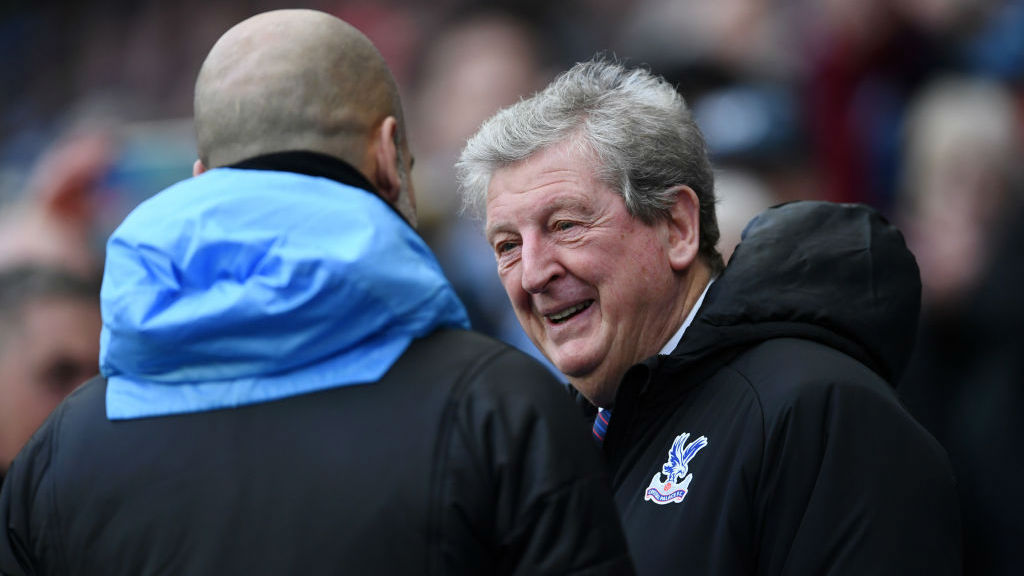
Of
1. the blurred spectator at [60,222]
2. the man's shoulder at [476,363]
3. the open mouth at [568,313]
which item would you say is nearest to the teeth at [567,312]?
the open mouth at [568,313]

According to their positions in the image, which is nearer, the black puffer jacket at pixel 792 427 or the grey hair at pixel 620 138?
the black puffer jacket at pixel 792 427

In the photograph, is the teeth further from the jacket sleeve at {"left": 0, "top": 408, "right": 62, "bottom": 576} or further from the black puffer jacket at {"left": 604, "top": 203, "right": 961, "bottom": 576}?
the jacket sleeve at {"left": 0, "top": 408, "right": 62, "bottom": 576}

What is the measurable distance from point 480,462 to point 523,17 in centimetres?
533

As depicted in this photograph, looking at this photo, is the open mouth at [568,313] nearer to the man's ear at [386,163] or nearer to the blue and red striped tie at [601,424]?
the blue and red striped tie at [601,424]

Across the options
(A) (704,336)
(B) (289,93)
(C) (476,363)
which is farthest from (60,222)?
(C) (476,363)

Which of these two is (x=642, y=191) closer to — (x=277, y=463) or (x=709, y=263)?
(x=709, y=263)

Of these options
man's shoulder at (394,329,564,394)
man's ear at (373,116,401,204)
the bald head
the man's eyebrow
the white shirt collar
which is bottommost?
the white shirt collar

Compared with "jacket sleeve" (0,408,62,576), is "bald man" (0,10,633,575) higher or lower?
higher

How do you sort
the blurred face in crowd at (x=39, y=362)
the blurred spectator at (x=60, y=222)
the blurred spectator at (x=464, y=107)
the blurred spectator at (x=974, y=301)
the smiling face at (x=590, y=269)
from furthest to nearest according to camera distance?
the blurred spectator at (x=464, y=107) → the blurred spectator at (x=974, y=301) → the blurred spectator at (x=60, y=222) → the blurred face in crowd at (x=39, y=362) → the smiling face at (x=590, y=269)

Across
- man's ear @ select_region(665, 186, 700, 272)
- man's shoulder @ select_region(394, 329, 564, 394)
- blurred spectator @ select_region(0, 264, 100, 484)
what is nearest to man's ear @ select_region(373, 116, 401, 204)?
man's shoulder @ select_region(394, 329, 564, 394)

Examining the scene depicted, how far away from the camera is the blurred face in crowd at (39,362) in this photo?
10.8 feet

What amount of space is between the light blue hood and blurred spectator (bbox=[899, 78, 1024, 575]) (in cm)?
279

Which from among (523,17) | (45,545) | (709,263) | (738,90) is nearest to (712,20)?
(738,90)

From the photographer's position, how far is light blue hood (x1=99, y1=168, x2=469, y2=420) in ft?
5.31
